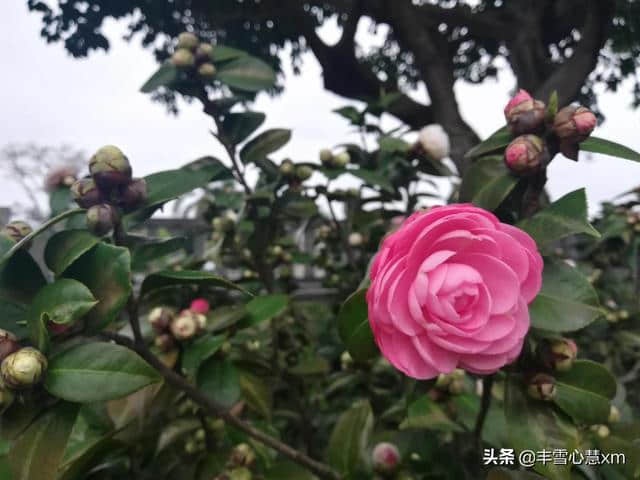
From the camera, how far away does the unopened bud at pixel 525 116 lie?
1.74 feet

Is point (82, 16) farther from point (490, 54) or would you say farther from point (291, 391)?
point (490, 54)

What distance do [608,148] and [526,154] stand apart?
0.08m

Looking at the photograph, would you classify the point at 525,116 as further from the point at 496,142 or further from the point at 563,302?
the point at 563,302

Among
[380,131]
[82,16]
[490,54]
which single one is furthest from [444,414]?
[490,54]

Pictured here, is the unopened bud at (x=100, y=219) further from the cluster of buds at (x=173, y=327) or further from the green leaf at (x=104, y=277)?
the cluster of buds at (x=173, y=327)

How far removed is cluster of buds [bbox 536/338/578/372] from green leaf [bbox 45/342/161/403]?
0.39m

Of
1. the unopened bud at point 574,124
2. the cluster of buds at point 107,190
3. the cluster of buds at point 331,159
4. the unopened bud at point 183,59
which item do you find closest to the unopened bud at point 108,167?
the cluster of buds at point 107,190

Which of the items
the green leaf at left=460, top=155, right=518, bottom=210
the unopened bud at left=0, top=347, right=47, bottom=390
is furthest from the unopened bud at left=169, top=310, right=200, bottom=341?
the green leaf at left=460, top=155, right=518, bottom=210

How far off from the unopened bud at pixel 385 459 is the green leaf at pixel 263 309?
251 mm

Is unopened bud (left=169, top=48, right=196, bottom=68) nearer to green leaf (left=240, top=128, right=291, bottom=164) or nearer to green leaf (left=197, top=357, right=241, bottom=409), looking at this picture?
green leaf (left=240, top=128, right=291, bottom=164)

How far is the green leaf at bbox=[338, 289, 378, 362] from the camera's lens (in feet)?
1.66

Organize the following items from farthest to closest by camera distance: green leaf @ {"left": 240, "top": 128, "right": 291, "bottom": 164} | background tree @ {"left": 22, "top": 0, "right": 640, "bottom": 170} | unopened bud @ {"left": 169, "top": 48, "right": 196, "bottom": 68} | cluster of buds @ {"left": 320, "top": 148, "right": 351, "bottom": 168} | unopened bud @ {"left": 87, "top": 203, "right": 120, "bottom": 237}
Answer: background tree @ {"left": 22, "top": 0, "right": 640, "bottom": 170}, cluster of buds @ {"left": 320, "top": 148, "right": 351, "bottom": 168}, green leaf @ {"left": 240, "top": 128, "right": 291, "bottom": 164}, unopened bud @ {"left": 169, "top": 48, "right": 196, "bottom": 68}, unopened bud @ {"left": 87, "top": 203, "right": 120, "bottom": 237}

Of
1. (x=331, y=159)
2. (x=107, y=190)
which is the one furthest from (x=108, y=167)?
(x=331, y=159)

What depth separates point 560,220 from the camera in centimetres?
51
